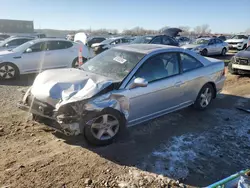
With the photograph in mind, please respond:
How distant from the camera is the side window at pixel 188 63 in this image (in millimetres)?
5207

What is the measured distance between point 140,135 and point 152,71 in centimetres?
122

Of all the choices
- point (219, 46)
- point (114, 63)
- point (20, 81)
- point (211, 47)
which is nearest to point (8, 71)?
point (20, 81)

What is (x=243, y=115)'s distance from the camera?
→ 5.67 meters

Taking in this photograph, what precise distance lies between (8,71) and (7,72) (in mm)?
51

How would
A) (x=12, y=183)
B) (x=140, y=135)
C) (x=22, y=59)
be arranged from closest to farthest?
(x=12, y=183), (x=140, y=135), (x=22, y=59)

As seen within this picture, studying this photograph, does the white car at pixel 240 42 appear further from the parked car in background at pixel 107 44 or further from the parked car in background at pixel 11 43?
the parked car in background at pixel 11 43

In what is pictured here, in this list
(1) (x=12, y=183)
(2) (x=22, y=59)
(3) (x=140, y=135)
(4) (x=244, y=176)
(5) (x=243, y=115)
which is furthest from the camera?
(2) (x=22, y=59)

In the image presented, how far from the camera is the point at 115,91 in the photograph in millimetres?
3951

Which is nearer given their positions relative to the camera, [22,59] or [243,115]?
[243,115]

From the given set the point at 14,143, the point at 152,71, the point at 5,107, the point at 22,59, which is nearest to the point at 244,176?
the point at 152,71

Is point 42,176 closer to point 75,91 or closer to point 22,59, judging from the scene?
point 75,91

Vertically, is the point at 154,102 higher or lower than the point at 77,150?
higher

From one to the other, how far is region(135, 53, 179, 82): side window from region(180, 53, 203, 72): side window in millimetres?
217

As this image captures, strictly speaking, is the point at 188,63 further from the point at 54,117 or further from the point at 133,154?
the point at 54,117
